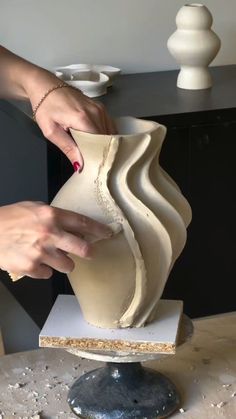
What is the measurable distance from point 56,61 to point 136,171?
126 cm

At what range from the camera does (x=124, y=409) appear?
1.14 meters

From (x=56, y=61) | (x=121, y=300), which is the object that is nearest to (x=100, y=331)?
(x=121, y=300)

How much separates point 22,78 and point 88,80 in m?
0.85

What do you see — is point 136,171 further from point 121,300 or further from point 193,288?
point 193,288

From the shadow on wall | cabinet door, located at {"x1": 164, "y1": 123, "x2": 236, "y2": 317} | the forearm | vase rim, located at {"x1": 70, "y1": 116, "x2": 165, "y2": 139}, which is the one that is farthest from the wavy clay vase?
the shadow on wall

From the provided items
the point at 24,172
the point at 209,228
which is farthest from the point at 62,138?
the point at 209,228

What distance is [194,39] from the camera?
2.10m

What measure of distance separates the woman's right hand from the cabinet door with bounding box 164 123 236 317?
102 cm

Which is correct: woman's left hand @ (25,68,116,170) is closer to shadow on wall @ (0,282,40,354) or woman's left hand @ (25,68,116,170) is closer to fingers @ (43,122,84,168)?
fingers @ (43,122,84,168)

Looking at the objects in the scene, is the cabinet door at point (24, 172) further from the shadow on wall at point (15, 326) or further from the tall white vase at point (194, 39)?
the tall white vase at point (194, 39)

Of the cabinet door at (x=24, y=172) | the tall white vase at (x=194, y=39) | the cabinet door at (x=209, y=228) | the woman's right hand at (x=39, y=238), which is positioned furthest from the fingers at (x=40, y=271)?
the tall white vase at (x=194, y=39)

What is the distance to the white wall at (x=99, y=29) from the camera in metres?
2.20

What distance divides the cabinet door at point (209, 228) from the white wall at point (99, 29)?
1.56 feet

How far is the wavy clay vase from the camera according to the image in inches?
41.8
